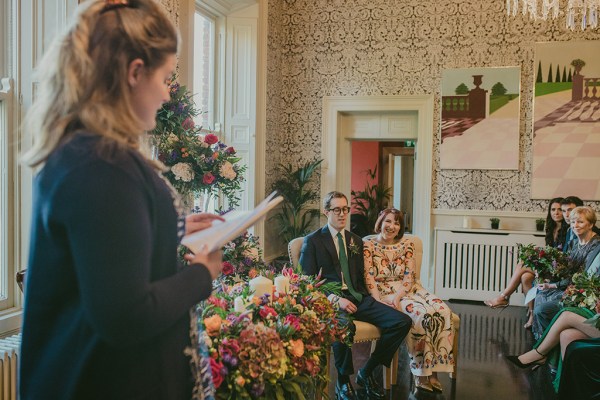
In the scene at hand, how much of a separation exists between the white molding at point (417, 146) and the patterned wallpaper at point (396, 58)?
9cm

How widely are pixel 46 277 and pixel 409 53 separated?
6738 millimetres

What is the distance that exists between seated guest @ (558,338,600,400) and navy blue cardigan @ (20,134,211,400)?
323cm

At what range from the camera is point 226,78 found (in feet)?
22.0

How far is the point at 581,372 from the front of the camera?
3598 millimetres

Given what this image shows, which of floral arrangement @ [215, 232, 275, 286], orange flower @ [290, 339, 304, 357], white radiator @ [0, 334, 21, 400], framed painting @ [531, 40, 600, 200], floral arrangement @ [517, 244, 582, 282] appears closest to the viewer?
orange flower @ [290, 339, 304, 357]

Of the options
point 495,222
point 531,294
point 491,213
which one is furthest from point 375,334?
point 491,213

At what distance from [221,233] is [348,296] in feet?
9.73

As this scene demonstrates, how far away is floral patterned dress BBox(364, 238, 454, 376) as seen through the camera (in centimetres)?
394

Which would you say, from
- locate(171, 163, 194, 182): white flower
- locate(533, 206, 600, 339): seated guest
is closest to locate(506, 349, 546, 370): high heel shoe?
locate(533, 206, 600, 339): seated guest

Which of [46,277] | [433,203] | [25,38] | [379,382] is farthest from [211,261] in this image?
[433,203]

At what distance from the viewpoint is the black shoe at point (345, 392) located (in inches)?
150

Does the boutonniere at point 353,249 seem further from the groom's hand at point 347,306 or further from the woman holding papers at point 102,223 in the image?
the woman holding papers at point 102,223

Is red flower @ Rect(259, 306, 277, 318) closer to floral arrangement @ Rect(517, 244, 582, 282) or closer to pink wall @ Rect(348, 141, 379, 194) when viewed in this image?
floral arrangement @ Rect(517, 244, 582, 282)

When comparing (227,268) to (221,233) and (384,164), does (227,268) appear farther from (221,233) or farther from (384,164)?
(384,164)
